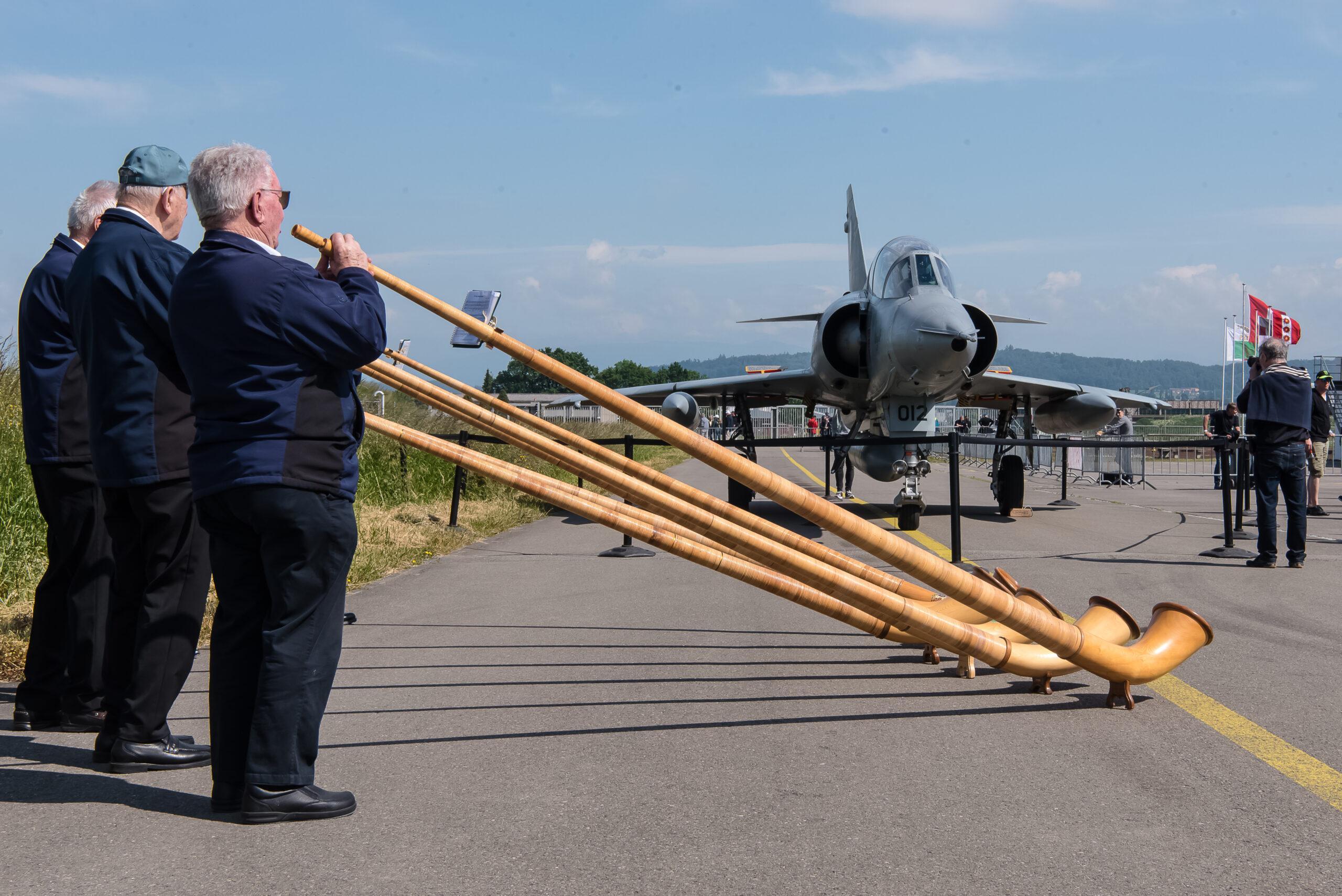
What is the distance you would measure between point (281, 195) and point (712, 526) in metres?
2.04

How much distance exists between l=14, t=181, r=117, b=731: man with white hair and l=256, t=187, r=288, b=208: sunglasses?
58.6 inches

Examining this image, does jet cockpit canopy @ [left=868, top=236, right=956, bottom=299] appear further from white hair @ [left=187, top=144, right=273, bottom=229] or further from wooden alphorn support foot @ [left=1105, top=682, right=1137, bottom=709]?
white hair @ [left=187, top=144, right=273, bottom=229]

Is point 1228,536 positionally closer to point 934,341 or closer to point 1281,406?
point 1281,406

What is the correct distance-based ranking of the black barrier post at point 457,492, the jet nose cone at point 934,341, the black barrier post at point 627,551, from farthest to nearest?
the black barrier post at point 457,492
the jet nose cone at point 934,341
the black barrier post at point 627,551

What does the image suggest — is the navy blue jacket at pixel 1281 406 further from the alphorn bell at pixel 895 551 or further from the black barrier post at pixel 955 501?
the alphorn bell at pixel 895 551

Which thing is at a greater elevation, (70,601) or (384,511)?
(70,601)

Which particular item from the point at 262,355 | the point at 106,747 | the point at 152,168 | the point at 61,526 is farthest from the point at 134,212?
the point at 106,747

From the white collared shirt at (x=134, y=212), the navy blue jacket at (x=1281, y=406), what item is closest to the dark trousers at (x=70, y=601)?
the white collared shirt at (x=134, y=212)

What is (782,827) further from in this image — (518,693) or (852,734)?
(518,693)

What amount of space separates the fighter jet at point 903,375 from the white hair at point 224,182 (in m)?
8.47

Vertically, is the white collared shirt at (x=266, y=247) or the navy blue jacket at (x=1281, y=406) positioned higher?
the white collared shirt at (x=266, y=247)

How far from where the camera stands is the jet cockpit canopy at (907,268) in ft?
43.1

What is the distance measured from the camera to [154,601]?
379 cm

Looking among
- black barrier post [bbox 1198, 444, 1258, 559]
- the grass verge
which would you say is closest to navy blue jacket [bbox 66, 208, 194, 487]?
the grass verge
